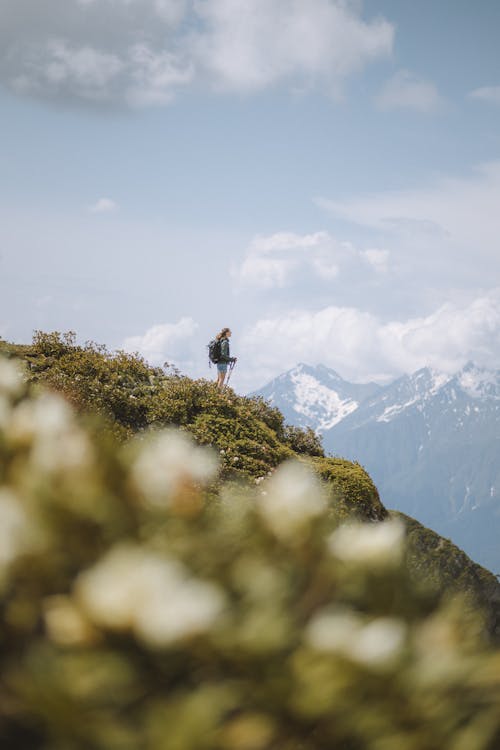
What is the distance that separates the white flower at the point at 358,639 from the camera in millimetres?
1582

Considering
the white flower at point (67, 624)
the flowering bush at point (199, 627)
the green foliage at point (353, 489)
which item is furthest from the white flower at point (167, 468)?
the green foliage at point (353, 489)

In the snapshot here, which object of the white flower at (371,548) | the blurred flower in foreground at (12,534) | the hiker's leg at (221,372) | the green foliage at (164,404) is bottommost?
the blurred flower in foreground at (12,534)

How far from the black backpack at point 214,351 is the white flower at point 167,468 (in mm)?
17007

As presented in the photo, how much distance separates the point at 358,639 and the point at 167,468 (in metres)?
0.79

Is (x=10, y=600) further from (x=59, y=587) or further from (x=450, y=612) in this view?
(x=450, y=612)

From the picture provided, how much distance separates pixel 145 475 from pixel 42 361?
13.6 m

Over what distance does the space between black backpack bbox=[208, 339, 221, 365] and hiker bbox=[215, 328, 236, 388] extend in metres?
0.07

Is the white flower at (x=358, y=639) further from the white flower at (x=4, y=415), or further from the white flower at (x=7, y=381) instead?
the white flower at (x=7, y=381)

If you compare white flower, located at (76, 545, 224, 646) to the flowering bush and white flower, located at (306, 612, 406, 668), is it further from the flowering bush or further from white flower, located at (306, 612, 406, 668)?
white flower, located at (306, 612, 406, 668)

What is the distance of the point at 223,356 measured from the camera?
19047 millimetres

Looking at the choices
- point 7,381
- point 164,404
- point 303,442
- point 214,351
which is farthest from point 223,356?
point 7,381

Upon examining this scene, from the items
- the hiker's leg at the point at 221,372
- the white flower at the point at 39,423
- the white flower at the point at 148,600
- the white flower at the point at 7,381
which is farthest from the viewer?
the hiker's leg at the point at 221,372

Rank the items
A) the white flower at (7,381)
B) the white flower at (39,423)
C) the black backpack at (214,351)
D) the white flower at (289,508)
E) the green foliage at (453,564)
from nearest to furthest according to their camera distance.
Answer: the white flower at (289,508), the white flower at (39,423), the white flower at (7,381), the green foliage at (453,564), the black backpack at (214,351)

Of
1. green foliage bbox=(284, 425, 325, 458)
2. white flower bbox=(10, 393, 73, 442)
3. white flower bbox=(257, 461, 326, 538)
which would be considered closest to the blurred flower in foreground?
white flower bbox=(10, 393, 73, 442)
